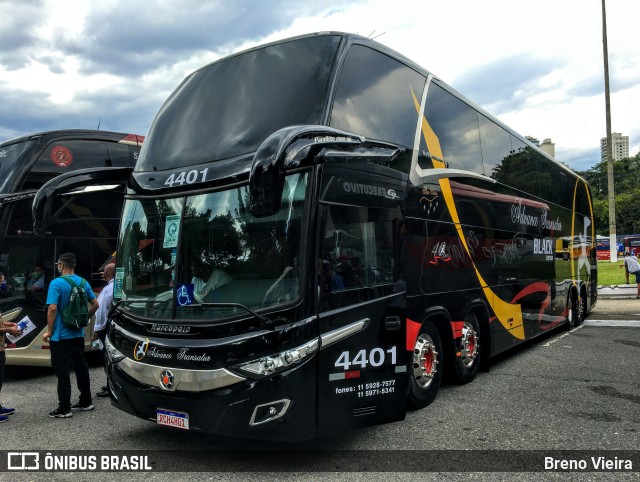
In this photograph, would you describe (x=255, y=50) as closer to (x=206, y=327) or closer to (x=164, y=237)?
(x=164, y=237)

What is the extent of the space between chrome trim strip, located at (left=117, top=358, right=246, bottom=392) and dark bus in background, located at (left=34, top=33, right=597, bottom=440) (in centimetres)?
1

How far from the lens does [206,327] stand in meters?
4.34

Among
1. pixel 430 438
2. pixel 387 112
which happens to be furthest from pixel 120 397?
pixel 387 112

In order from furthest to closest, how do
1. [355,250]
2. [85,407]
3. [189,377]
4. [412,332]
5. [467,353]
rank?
1. [467,353]
2. [85,407]
3. [412,332]
4. [355,250]
5. [189,377]

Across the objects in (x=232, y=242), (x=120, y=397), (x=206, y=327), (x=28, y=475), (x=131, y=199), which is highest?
(x=131, y=199)

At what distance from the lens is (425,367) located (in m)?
6.33

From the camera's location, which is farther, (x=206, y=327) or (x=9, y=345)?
(x=9, y=345)

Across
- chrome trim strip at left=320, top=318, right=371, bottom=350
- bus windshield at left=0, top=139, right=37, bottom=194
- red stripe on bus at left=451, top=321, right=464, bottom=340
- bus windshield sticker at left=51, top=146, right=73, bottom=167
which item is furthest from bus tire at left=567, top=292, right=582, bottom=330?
bus windshield at left=0, top=139, right=37, bottom=194

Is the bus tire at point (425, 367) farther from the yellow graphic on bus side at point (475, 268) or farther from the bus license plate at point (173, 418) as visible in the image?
the bus license plate at point (173, 418)

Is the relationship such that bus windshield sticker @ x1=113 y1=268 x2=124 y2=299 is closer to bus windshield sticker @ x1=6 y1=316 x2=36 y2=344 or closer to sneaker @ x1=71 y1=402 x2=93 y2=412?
sneaker @ x1=71 y1=402 x2=93 y2=412

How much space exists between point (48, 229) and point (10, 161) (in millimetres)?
1524

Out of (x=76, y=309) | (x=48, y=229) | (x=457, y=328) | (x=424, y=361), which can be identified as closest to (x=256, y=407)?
(x=424, y=361)

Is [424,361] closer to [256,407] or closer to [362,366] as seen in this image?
[362,366]

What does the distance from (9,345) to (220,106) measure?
5473 mm
